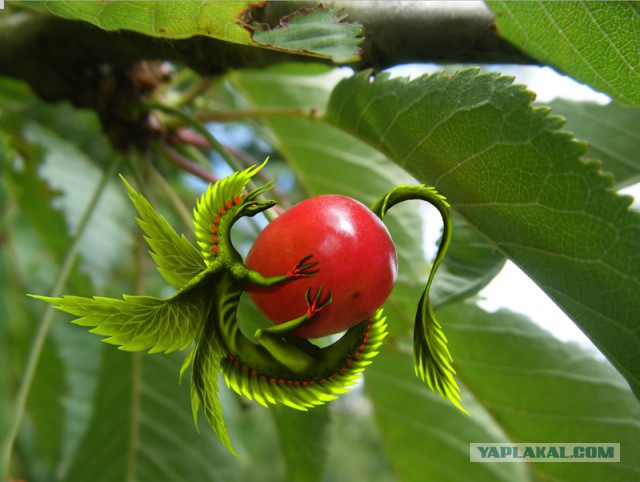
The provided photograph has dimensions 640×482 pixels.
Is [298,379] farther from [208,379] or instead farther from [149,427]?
[149,427]

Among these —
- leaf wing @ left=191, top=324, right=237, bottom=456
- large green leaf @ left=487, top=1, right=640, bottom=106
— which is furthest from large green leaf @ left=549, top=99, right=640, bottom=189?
leaf wing @ left=191, top=324, right=237, bottom=456

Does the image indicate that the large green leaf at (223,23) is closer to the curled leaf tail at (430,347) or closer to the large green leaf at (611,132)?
the curled leaf tail at (430,347)

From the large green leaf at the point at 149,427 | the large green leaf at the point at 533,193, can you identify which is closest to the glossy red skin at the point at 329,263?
the large green leaf at the point at 533,193

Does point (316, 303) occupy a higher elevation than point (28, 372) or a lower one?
higher

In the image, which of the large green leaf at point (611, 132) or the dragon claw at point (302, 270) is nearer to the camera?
the dragon claw at point (302, 270)

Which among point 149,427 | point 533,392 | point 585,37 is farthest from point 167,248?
point 149,427

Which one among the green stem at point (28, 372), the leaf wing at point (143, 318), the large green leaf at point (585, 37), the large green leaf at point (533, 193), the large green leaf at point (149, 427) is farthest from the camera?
the large green leaf at point (149, 427)

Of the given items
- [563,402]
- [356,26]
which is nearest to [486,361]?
[563,402]
